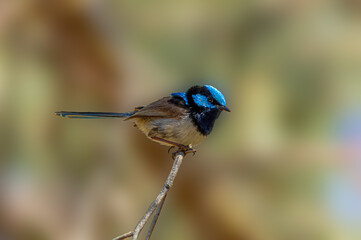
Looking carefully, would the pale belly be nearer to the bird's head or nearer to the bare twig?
the bird's head

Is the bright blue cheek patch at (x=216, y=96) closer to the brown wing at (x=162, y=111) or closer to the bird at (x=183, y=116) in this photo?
the bird at (x=183, y=116)

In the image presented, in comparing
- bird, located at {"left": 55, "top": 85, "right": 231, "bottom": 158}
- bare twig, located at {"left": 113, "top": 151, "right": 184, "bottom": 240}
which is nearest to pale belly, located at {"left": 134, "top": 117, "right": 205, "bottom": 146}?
bird, located at {"left": 55, "top": 85, "right": 231, "bottom": 158}

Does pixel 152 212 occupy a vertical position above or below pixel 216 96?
below

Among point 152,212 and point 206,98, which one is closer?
point 152,212

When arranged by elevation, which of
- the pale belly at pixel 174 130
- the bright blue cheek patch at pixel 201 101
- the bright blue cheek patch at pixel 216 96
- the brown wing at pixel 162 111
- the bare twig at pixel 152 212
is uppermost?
the bright blue cheek patch at pixel 216 96

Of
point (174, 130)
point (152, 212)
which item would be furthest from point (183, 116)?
point (152, 212)

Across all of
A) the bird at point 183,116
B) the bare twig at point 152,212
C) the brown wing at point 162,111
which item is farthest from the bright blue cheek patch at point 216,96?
the bare twig at point 152,212

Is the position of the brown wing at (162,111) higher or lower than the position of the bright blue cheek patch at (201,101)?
lower

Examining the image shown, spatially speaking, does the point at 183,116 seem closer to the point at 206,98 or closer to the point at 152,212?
the point at 206,98

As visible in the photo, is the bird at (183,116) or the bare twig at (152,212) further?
the bird at (183,116)
